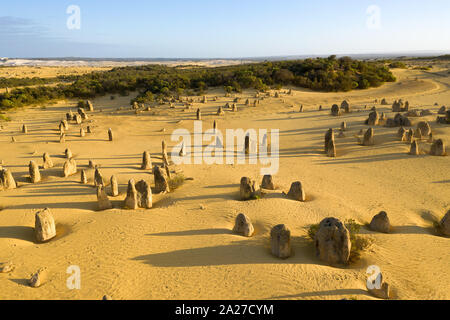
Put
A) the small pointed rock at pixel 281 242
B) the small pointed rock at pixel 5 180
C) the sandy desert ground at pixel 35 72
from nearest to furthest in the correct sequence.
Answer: the small pointed rock at pixel 281 242, the small pointed rock at pixel 5 180, the sandy desert ground at pixel 35 72

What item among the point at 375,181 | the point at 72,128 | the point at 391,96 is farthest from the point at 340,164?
the point at 391,96

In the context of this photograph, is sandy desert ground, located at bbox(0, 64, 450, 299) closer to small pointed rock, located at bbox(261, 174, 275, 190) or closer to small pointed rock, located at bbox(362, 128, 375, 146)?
small pointed rock, located at bbox(362, 128, 375, 146)

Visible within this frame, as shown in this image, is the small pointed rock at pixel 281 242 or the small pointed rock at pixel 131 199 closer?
the small pointed rock at pixel 281 242

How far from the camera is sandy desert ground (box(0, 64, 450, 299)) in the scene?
774 centimetres

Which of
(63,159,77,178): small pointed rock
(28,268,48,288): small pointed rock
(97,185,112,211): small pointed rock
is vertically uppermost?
(63,159,77,178): small pointed rock

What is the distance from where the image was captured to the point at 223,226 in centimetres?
1065

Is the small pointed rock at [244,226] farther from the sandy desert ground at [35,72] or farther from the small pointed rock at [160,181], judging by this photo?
the sandy desert ground at [35,72]

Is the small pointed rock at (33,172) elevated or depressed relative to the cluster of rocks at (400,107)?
depressed

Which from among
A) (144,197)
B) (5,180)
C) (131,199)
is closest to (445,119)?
(144,197)

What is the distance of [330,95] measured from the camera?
42000 millimetres

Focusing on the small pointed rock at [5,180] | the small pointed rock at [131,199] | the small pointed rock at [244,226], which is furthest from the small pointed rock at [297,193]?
the small pointed rock at [5,180]

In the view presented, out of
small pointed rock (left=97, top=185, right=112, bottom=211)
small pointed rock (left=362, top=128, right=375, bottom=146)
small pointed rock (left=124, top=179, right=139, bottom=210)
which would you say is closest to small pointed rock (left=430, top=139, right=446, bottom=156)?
small pointed rock (left=362, top=128, right=375, bottom=146)

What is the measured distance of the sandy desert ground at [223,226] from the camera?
7738mm
